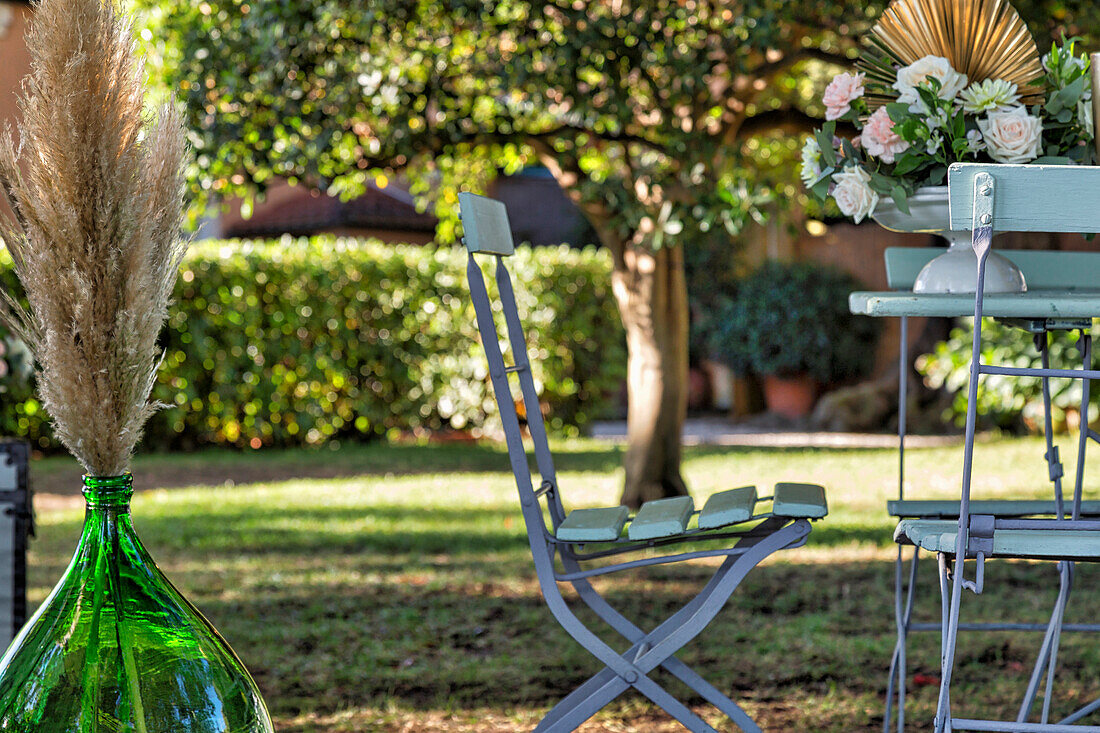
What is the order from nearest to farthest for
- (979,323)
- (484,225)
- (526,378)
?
(979,323)
(484,225)
(526,378)

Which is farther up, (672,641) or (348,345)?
(348,345)

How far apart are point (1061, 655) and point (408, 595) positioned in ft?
7.87

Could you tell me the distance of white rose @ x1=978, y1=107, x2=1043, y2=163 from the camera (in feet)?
7.57

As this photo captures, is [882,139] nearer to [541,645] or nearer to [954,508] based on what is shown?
[954,508]

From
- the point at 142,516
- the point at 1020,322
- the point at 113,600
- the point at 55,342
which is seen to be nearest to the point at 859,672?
the point at 1020,322

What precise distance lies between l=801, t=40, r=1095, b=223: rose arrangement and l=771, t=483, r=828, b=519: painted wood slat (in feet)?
1.94

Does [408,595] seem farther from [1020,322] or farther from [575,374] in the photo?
[575,374]

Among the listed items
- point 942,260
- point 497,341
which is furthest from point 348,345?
point 942,260

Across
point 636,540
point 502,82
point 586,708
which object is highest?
point 502,82

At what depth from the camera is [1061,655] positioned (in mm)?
3490

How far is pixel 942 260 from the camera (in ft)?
7.86

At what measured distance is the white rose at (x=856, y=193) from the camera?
91.9 inches

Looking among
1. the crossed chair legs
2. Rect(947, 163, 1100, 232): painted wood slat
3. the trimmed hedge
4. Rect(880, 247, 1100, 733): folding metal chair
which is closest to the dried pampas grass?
the crossed chair legs

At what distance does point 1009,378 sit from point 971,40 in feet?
23.7
